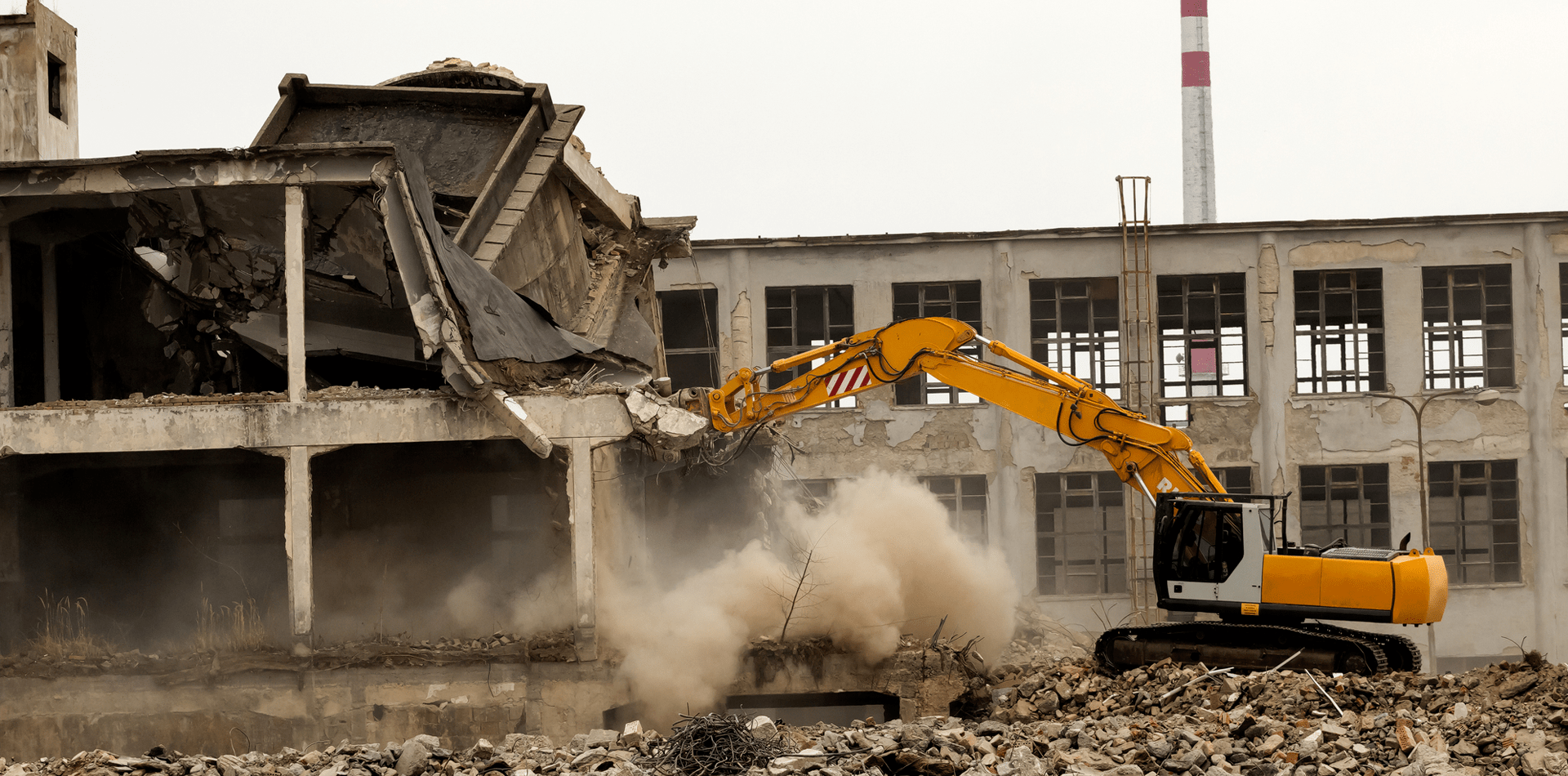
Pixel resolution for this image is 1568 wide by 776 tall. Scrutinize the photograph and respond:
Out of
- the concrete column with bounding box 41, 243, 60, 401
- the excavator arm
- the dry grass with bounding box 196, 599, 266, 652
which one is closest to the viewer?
the excavator arm

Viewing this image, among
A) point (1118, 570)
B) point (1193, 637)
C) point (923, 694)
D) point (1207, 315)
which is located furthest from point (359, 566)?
point (1207, 315)

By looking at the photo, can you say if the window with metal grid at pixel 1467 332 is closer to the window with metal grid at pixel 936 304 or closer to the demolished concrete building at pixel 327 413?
the window with metal grid at pixel 936 304

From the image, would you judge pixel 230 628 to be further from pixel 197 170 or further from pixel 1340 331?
pixel 1340 331

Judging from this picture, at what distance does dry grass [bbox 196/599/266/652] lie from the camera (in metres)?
13.8

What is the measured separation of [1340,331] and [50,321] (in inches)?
776

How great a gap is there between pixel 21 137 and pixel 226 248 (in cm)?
501

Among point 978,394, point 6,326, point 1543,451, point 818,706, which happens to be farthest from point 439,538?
point 1543,451

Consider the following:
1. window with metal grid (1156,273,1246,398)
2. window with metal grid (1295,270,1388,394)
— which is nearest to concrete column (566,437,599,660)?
window with metal grid (1156,273,1246,398)

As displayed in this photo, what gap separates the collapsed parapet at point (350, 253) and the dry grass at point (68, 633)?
2.46 metres

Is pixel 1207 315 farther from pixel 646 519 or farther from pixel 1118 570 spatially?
pixel 646 519

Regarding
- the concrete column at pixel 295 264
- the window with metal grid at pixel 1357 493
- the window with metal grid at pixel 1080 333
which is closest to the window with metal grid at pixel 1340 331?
the window with metal grid at pixel 1357 493

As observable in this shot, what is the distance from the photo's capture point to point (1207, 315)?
23.1 meters

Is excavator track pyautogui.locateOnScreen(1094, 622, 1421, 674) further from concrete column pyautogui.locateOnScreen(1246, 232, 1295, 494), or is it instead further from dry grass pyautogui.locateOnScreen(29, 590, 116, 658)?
dry grass pyautogui.locateOnScreen(29, 590, 116, 658)

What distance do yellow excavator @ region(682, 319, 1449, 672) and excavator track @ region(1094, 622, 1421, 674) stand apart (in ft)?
0.04
